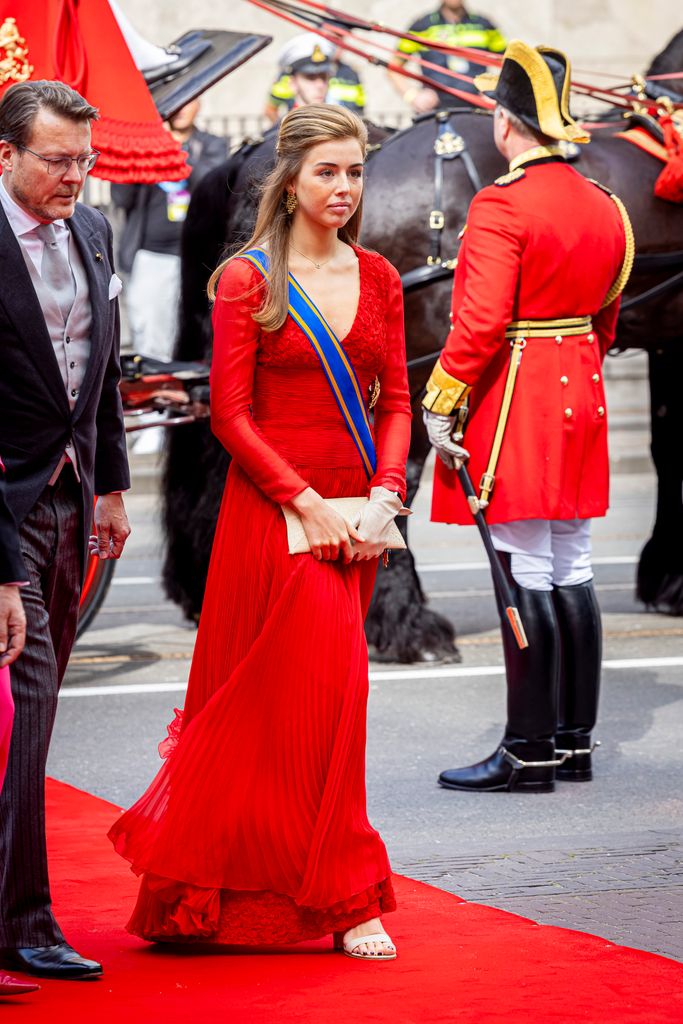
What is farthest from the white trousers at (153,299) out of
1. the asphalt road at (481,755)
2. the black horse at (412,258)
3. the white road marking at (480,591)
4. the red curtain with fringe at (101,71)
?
the red curtain with fringe at (101,71)

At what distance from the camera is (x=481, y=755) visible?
260 inches

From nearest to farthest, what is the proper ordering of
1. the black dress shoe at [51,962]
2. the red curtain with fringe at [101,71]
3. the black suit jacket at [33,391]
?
the black dress shoe at [51,962]
the black suit jacket at [33,391]
the red curtain with fringe at [101,71]

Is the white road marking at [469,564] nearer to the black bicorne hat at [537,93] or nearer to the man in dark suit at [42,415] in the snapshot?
the black bicorne hat at [537,93]

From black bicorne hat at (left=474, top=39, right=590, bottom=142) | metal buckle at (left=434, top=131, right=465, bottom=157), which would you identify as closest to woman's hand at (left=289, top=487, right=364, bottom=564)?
black bicorne hat at (left=474, top=39, right=590, bottom=142)

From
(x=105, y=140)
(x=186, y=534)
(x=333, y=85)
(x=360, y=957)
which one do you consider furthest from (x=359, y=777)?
(x=333, y=85)

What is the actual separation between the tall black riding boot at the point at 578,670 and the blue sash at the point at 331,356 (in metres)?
1.88

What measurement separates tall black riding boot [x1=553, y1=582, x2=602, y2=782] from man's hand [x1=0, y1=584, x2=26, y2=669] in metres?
2.78

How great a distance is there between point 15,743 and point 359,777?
2.56ft

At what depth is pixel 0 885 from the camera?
13.2 feet

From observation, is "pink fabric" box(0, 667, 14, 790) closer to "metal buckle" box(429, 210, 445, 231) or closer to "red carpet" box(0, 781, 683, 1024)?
"red carpet" box(0, 781, 683, 1024)

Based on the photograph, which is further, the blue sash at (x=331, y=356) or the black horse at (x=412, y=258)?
the black horse at (x=412, y=258)

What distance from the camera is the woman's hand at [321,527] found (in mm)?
4293

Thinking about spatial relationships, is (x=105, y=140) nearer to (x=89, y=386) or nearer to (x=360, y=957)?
(x=89, y=386)

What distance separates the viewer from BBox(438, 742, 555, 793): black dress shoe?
19.9 feet
